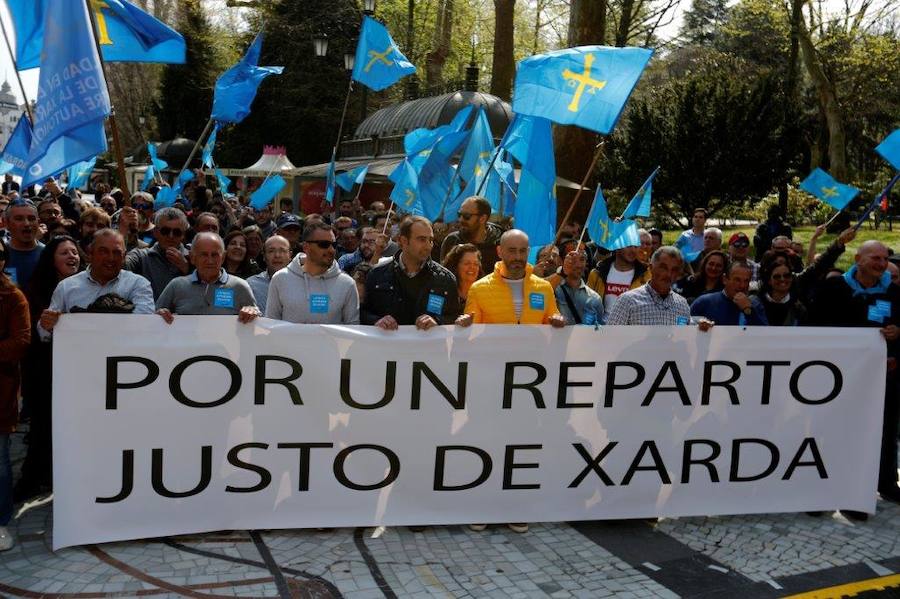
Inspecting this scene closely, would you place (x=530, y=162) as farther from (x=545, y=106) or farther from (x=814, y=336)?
(x=814, y=336)

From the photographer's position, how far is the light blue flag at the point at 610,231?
7.80 meters

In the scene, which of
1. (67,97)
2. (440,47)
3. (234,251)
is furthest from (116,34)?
(440,47)

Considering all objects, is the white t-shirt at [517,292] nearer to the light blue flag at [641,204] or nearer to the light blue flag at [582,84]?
the light blue flag at [582,84]

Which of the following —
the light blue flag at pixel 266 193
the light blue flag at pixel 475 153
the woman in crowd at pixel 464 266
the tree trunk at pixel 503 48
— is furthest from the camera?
the tree trunk at pixel 503 48

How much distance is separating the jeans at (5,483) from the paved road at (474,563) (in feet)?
0.41

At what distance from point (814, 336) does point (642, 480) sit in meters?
1.36

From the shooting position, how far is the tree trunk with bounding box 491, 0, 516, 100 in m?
22.4

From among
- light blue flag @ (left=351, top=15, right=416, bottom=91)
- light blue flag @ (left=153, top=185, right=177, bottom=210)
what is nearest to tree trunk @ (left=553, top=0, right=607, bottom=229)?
light blue flag @ (left=351, top=15, right=416, bottom=91)

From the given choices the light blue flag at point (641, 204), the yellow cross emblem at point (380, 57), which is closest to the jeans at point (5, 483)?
the light blue flag at point (641, 204)

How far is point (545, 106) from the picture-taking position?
6.56 metres

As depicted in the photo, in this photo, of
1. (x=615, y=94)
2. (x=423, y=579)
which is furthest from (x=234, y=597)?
(x=615, y=94)

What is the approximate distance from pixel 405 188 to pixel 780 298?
5038 mm

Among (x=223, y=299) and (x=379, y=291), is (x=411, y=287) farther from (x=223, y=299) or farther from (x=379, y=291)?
(x=223, y=299)

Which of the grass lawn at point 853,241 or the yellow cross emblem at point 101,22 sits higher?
the yellow cross emblem at point 101,22
